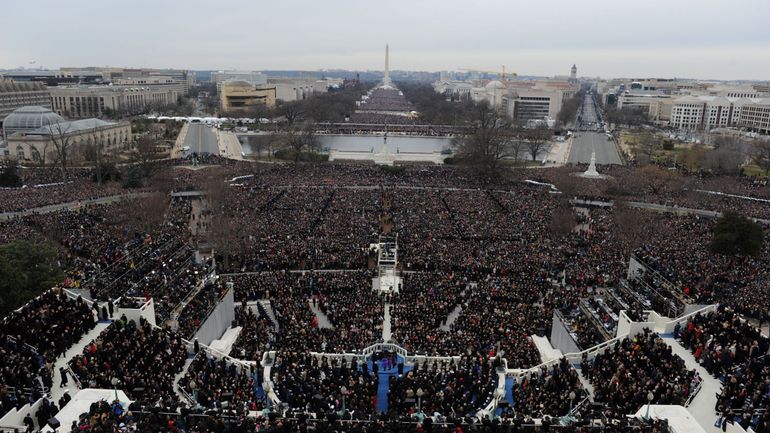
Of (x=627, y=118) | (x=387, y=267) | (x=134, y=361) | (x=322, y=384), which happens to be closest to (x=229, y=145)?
(x=387, y=267)

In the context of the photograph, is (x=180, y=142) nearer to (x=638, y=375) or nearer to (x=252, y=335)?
(x=252, y=335)

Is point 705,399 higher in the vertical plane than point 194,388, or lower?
higher

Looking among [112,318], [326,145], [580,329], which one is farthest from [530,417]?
[326,145]

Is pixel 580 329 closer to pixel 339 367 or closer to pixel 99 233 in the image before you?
pixel 339 367

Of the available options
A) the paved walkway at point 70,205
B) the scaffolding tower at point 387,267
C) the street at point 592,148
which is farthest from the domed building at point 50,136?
the street at point 592,148

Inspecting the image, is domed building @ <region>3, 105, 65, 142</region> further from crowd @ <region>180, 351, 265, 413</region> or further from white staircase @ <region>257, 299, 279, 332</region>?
crowd @ <region>180, 351, 265, 413</region>

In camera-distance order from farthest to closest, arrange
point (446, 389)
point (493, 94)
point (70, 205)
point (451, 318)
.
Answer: point (493, 94)
point (70, 205)
point (451, 318)
point (446, 389)
